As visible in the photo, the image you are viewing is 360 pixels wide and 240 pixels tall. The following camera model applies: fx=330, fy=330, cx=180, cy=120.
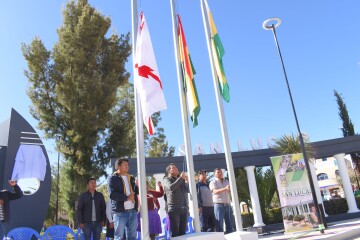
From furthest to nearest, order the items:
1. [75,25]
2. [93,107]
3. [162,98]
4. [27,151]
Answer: [75,25] < [93,107] < [27,151] < [162,98]

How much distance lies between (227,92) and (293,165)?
5285 millimetres

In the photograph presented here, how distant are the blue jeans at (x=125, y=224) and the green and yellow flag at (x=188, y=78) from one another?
250 cm

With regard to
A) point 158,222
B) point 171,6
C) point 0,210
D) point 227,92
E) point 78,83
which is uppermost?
point 78,83

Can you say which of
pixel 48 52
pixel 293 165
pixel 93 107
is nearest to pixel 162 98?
pixel 293 165

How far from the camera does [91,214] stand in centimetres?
653

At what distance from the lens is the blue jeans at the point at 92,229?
648cm

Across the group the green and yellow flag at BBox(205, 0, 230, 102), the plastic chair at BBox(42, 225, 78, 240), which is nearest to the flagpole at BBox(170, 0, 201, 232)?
the green and yellow flag at BBox(205, 0, 230, 102)

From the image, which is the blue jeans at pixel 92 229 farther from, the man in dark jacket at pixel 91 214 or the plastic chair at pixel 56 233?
the plastic chair at pixel 56 233

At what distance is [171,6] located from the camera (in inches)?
303

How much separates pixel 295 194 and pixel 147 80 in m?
7.78

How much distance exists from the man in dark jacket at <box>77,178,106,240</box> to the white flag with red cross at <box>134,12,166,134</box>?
1.89m

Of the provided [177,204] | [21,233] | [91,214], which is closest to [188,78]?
[177,204]

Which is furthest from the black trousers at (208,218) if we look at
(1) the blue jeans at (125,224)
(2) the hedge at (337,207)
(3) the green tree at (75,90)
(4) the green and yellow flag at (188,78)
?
(2) the hedge at (337,207)

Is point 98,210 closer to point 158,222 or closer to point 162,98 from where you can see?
point 158,222
